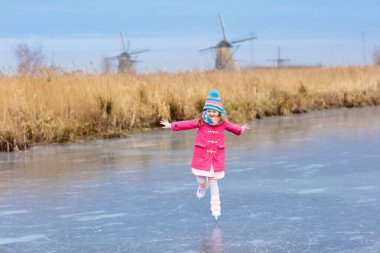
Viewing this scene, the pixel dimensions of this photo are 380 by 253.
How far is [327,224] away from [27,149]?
671cm

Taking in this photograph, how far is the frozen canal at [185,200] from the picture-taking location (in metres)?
5.00

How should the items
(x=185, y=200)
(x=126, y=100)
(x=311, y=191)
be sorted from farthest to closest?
(x=126, y=100) < (x=311, y=191) < (x=185, y=200)

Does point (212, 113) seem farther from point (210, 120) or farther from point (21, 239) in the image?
point (21, 239)

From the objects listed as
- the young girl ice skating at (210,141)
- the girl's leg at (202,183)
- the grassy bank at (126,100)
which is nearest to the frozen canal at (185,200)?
the girl's leg at (202,183)

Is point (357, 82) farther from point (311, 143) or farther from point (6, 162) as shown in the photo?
point (6, 162)

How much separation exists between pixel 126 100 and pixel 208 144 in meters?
8.49

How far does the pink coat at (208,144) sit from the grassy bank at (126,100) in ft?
19.0

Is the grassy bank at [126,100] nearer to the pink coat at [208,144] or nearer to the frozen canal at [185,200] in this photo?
the frozen canal at [185,200]

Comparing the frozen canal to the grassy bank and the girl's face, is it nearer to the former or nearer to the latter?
the girl's face

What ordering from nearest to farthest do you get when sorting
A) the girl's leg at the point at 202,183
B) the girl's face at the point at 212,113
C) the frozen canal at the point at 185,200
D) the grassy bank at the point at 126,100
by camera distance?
the frozen canal at the point at 185,200
the girl's face at the point at 212,113
the girl's leg at the point at 202,183
the grassy bank at the point at 126,100

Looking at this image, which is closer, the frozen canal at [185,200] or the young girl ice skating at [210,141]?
the frozen canal at [185,200]

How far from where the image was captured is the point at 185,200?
6.53 meters

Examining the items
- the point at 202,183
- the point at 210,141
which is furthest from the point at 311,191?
the point at 210,141

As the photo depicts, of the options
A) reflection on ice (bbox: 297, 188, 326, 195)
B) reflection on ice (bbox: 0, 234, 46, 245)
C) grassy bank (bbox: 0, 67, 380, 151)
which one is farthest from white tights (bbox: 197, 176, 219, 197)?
grassy bank (bbox: 0, 67, 380, 151)
